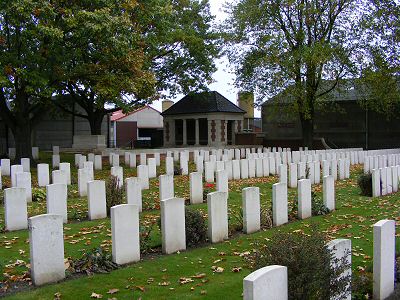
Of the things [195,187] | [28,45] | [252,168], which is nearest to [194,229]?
[195,187]

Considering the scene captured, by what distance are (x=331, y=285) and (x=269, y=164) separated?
1331 cm

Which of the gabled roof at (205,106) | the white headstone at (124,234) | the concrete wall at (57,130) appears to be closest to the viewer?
the white headstone at (124,234)

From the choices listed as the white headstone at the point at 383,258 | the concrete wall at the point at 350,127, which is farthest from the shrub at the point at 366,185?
the concrete wall at the point at 350,127

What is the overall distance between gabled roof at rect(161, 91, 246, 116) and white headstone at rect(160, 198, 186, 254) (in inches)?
1207

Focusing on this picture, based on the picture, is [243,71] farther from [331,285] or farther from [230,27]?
[331,285]

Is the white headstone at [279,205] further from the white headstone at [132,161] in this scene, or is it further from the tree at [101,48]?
the white headstone at [132,161]

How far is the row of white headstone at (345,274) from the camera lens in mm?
3449

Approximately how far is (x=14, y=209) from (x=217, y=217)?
12.2ft

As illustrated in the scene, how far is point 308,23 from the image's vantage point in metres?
28.7

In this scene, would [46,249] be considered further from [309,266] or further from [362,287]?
[362,287]

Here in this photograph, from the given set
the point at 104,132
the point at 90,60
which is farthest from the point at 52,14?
the point at 104,132

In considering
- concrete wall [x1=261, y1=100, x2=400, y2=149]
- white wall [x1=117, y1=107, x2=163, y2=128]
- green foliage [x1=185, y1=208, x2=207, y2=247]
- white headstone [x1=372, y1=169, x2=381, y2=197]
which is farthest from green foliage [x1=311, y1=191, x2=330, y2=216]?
white wall [x1=117, y1=107, x2=163, y2=128]

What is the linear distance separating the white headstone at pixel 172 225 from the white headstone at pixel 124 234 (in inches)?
19.7

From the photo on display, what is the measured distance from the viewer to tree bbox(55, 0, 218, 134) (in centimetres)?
1779
